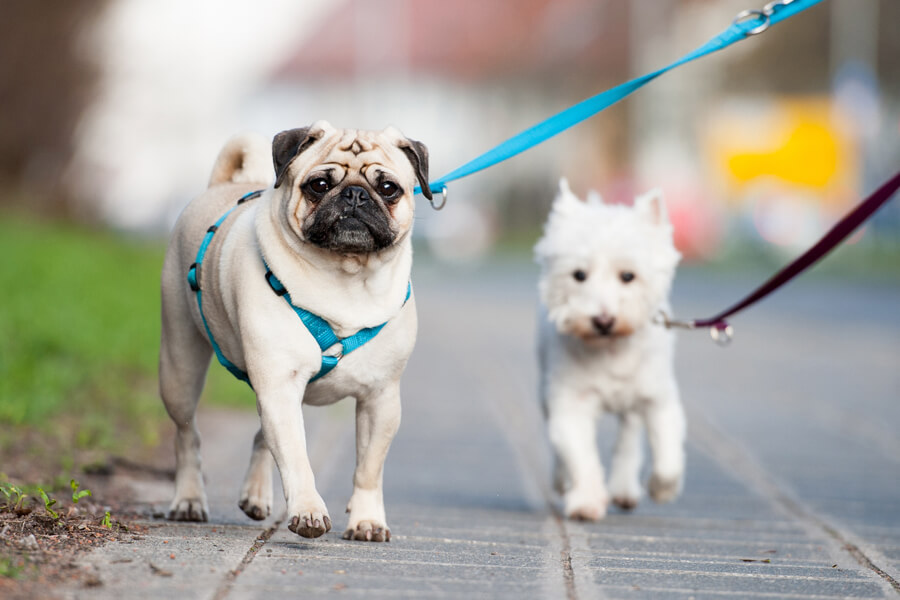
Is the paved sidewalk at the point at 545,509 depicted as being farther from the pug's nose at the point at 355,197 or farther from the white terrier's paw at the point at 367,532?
the pug's nose at the point at 355,197

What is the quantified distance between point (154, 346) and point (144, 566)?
6799 millimetres

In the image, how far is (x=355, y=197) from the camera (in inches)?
169

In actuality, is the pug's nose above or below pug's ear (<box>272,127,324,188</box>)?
below

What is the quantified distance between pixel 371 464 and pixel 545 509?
177cm

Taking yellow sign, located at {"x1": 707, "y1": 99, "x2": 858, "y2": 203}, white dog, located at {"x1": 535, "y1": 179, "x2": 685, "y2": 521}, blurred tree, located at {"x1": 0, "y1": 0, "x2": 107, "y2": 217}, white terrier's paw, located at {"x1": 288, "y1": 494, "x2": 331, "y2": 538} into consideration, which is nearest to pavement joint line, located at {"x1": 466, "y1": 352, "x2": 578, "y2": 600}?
white dog, located at {"x1": 535, "y1": 179, "x2": 685, "y2": 521}

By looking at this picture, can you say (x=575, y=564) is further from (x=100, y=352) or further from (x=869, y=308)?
(x=869, y=308)

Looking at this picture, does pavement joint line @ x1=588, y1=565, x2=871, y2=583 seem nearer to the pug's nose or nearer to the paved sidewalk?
the paved sidewalk

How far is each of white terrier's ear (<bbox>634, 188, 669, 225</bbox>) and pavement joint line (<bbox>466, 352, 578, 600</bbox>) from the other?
1449mm

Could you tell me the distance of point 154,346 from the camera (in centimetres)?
1034

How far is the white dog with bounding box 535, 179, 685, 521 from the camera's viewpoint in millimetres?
6023

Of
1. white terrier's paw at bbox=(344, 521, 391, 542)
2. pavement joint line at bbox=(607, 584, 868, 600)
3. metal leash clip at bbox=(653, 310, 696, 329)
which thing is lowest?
pavement joint line at bbox=(607, 584, 868, 600)

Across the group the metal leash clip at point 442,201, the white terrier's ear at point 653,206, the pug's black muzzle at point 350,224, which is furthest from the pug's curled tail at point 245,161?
the white terrier's ear at point 653,206

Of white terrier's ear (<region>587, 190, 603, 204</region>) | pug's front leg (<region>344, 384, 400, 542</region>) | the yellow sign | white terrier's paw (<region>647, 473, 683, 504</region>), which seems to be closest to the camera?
pug's front leg (<region>344, 384, 400, 542</region>)

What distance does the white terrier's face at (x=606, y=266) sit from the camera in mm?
6020
